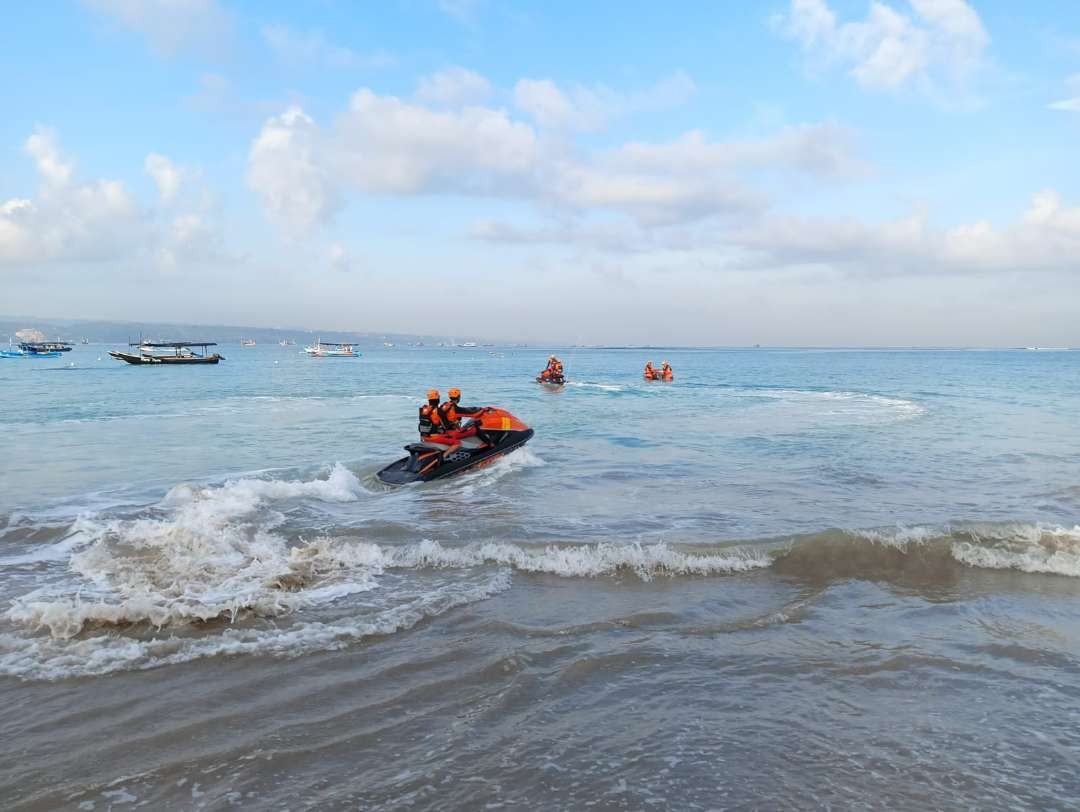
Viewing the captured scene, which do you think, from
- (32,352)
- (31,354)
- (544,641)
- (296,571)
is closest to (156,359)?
(32,352)

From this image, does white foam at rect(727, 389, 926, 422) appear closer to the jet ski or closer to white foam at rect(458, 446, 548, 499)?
white foam at rect(458, 446, 548, 499)

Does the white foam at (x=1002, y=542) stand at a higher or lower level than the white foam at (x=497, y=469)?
higher

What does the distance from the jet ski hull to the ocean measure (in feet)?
1.97

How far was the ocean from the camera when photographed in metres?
4.30

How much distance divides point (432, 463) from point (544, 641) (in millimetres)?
9270

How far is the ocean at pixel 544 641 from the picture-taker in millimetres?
4305

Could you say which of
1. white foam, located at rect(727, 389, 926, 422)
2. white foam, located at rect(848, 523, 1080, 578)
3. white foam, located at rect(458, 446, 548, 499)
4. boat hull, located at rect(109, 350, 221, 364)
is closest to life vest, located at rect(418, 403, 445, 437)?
white foam, located at rect(458, 446, 548, 499)

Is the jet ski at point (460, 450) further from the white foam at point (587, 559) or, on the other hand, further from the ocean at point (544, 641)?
the white foam at point (587, 559)

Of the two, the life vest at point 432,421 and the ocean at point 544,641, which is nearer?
the ocean at point 544,641

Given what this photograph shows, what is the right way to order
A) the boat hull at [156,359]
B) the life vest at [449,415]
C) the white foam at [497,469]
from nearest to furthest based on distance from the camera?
the white foam at [497,469] → the life vest at [449,415] → the boat hull at [156,359]

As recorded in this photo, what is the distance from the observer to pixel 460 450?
16156 millimetres

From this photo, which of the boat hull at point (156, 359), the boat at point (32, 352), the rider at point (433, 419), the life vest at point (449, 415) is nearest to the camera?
the rider at point (433, 419)

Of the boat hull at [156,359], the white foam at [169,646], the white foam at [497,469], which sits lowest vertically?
the boat hull at [156,359]

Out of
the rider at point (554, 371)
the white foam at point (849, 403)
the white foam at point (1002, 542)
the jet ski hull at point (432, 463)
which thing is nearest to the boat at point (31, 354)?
the rider at point (554, 371)
